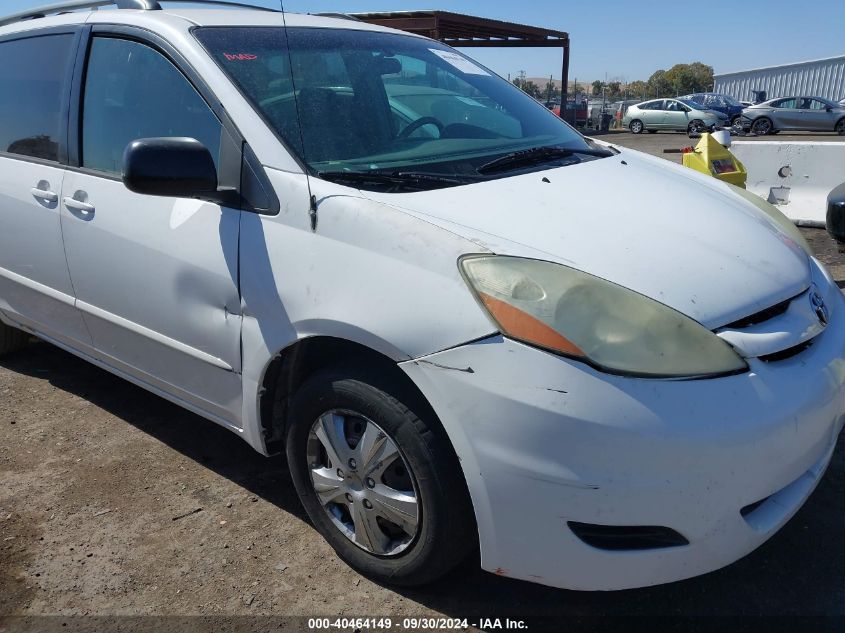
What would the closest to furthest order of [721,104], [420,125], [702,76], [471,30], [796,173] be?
[420,125] → [796,173] → [471,30] → [721,104] → [702,76]

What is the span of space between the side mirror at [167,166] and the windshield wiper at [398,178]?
0.38 m

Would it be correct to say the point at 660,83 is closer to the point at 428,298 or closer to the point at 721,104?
the point at 721,104

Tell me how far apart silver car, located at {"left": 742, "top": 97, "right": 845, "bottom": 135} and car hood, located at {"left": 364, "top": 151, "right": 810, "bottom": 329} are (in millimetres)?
25332

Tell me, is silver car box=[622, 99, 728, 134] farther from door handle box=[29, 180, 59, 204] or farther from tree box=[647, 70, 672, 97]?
tree box=[647, 70, 672, 97]

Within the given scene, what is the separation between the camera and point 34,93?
341 cm

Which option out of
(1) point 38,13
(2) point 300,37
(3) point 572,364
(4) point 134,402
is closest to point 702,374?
(3) point 572,364

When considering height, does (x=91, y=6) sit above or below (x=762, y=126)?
above

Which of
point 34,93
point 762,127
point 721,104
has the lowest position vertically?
point 762,127

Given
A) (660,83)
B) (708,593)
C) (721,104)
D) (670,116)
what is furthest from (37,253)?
(660,83)

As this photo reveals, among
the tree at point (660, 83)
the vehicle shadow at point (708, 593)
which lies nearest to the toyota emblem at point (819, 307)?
the vehicle shadow at point (708, 593)

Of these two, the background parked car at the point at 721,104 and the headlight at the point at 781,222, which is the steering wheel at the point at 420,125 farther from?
the background parked car at the point at 721,104

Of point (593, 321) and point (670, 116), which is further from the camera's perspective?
point (670, 116)

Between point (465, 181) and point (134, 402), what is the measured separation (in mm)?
2342

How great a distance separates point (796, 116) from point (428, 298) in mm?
26744
